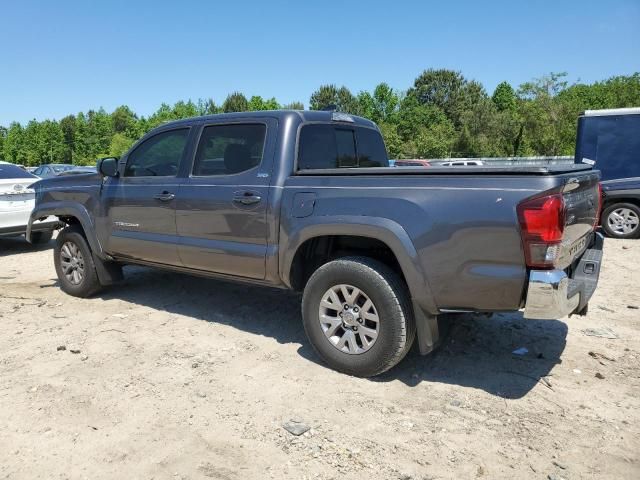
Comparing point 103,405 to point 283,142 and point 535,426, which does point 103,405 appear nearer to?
point 283,142

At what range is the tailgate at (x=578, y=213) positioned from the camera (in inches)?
123

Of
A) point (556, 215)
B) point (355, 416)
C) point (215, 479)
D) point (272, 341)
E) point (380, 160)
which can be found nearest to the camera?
point (215, 479)

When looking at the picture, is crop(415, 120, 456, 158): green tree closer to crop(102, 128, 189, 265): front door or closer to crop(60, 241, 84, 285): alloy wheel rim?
crop(60, 241, 84, 285): alloy wheel rim

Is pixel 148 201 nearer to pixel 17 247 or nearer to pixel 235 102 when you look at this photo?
pixel 17 247

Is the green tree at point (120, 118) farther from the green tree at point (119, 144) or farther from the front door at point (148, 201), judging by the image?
the front door at point (148, 201)

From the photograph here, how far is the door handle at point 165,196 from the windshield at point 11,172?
5.56 m

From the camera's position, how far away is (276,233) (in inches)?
159

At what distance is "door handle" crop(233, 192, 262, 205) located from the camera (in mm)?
4129

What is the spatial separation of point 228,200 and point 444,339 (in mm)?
2177

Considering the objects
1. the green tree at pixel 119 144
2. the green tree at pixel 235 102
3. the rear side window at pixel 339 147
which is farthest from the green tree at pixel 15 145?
the rear side window at pixel 339 147

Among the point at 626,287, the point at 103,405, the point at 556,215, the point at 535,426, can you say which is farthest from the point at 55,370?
the point at 626,287

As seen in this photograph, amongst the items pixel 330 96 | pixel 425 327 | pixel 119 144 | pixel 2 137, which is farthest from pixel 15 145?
pixel 425 327

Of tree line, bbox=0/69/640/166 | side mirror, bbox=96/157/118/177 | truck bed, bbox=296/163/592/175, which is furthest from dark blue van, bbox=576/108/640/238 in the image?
tree line, bbox=0/69/640/166

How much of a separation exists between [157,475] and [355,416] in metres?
1.21
